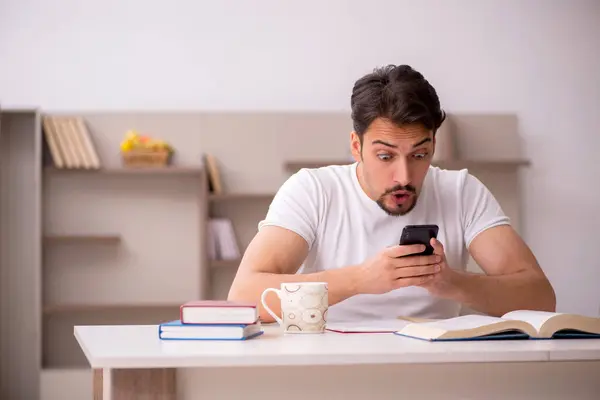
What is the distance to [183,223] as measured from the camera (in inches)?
200

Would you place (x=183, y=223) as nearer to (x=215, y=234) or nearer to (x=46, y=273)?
(x=215, y=234)

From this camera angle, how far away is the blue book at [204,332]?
156 cm

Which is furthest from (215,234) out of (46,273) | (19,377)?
(19,377)

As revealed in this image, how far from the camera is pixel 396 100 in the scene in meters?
2.24

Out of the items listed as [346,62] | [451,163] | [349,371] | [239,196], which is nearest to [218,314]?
[349,371]

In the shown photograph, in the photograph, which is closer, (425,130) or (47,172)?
(425,130)

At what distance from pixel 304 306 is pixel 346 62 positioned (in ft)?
12.5

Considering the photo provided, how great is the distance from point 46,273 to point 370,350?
3.99 metres

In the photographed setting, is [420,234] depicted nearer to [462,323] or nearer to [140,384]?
[462,323]

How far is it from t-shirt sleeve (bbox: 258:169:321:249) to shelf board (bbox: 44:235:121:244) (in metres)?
2.76

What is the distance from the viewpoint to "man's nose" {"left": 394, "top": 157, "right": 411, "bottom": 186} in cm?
222

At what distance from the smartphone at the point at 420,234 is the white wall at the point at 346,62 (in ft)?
11.3

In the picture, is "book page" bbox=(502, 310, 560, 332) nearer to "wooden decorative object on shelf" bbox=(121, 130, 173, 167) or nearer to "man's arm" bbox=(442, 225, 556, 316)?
"man's arm" bbox=(442, 225, 556, 316)

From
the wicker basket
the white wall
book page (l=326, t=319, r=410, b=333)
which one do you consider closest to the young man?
book page (l=326, t=319, r=410, b=333)
